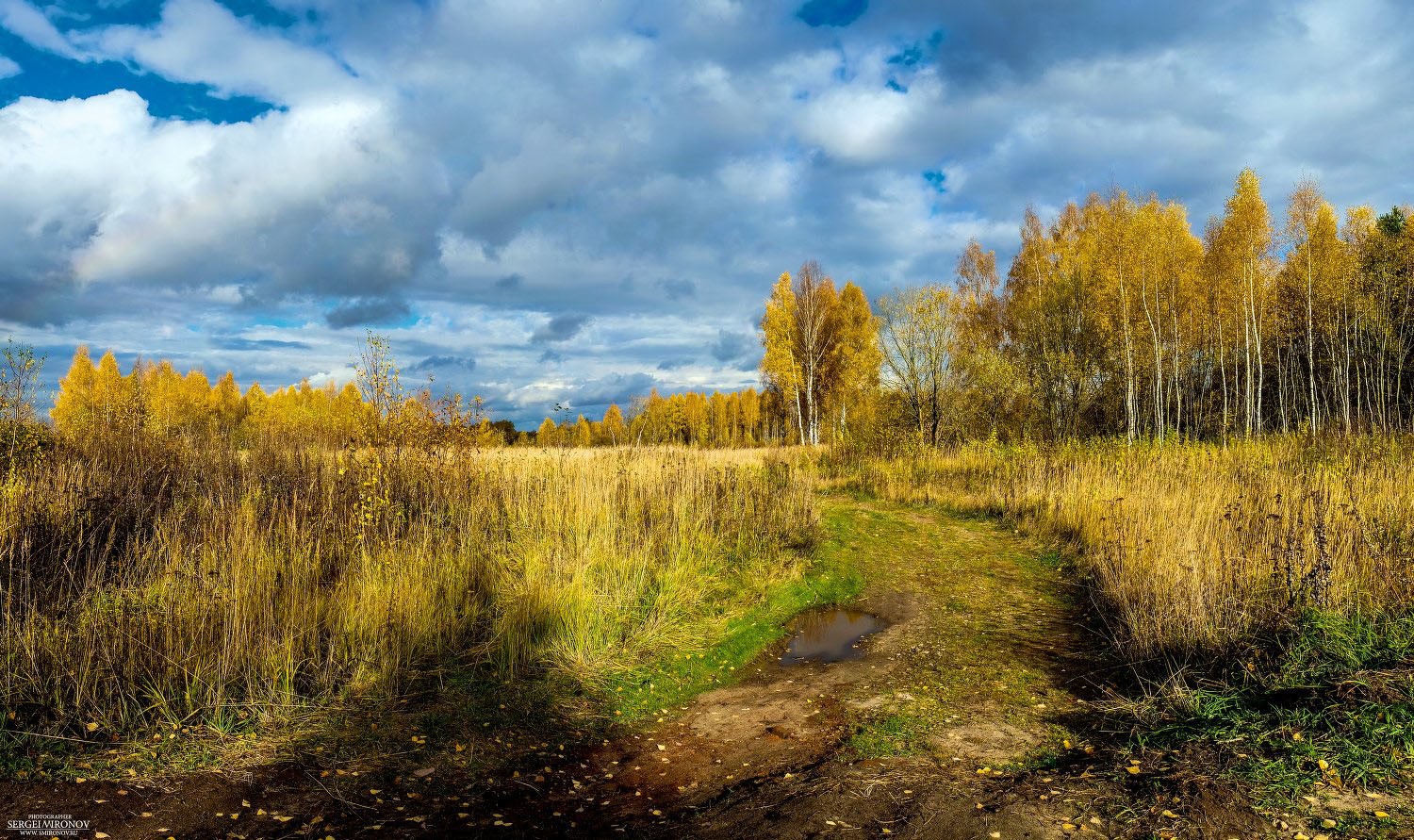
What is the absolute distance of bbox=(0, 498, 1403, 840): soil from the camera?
3283 millimetres

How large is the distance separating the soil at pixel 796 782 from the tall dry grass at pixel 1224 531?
0.91 m

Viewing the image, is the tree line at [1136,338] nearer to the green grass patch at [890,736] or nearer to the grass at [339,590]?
the grass at [339,590]

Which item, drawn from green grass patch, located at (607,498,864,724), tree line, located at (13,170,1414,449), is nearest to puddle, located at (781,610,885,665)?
green grass patch, located at (607,498,864,724)

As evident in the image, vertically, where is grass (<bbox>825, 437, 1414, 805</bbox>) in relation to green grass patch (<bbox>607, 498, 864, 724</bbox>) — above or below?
above

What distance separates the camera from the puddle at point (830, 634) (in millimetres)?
6492

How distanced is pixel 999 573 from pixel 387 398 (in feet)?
27.4

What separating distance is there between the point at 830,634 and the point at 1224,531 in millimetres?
4447

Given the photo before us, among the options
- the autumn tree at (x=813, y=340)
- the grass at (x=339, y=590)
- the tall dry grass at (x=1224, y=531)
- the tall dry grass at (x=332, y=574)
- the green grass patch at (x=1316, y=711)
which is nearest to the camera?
the green grass patch at (x=1316, y=711)

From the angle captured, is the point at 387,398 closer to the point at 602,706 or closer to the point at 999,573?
the point at 602,706

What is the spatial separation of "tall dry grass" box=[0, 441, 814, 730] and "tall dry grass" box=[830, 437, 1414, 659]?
12.9 feet

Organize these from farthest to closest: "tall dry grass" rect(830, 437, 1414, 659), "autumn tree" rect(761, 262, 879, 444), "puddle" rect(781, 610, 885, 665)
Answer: "autumn tree" rect(761, 262, 879, 444) → "puddle" rect(781, 610, 885, 665) → "tall dry grass" rect(830, 437, 1414, 659)

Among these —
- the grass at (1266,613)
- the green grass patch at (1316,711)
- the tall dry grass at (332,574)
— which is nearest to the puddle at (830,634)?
the tall dry grass at (332,574)

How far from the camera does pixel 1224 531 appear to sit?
7.33 metres

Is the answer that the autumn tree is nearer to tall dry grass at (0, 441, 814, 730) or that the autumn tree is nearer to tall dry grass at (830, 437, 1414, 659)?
tall dry grass at (830, 437, 1414, 659)
